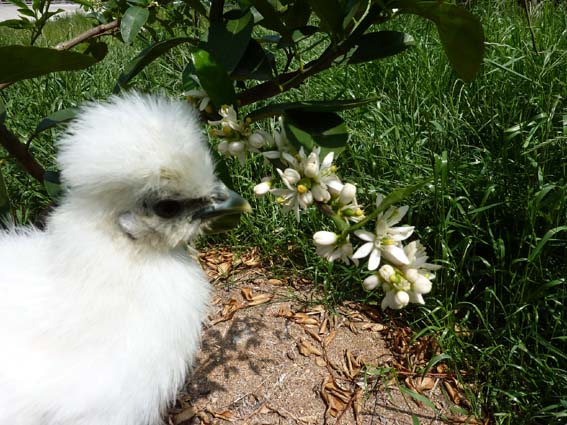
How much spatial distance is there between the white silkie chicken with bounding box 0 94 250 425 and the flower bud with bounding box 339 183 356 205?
1.30 feet

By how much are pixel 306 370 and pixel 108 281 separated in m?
1.17

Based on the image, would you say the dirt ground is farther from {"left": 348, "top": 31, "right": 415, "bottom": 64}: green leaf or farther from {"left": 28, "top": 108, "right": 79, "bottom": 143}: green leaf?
{"left": 348, "top": 31, "right": 415, "bottom": 64}: green leaf

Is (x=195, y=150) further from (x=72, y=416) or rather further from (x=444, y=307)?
(x=444, y=307)

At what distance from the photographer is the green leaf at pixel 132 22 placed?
119 cm

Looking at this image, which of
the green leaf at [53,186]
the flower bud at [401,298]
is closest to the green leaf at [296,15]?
the flower bud at [401,298]

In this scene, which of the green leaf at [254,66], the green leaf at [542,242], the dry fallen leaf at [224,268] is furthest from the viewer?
the dry fallen leaf at [224,268]

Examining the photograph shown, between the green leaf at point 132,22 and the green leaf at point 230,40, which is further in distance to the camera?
the green leaf at point 132,22

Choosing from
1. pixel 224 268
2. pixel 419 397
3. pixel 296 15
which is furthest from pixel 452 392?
pixel 296 15

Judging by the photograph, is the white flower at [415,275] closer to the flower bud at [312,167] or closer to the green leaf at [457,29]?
the flower bud at [312,167]

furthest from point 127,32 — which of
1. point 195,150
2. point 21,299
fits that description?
point 21,299

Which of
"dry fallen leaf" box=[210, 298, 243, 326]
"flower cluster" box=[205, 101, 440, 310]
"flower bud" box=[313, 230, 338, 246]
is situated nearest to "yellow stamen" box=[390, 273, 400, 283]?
"flower cluster" box=[205, 101, 440, 310]

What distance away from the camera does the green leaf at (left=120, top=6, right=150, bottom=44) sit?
119 cm

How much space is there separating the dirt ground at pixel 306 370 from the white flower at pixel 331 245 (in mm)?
1180

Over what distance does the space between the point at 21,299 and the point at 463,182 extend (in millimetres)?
1828
